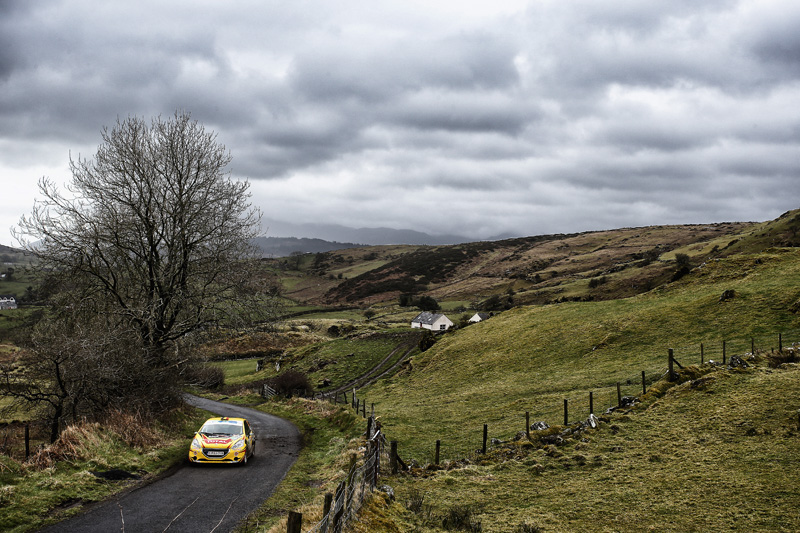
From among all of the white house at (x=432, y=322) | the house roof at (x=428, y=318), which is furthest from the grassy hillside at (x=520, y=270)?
the house roof at (x=428, y=318)

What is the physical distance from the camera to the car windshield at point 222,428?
20.3 m

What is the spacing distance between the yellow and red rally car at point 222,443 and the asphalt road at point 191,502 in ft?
1.21

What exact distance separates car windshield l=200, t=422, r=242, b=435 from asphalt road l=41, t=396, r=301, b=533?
140 cm

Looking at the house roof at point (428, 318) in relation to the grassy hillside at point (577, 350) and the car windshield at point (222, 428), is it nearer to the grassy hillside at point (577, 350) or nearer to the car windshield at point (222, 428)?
the grassy hillside at point (577, 350)

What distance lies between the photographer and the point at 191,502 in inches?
559

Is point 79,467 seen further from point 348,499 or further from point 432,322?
point 432,322

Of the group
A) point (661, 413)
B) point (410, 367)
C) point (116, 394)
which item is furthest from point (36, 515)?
point (410, 367)

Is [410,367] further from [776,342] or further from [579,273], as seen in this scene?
[579,273]

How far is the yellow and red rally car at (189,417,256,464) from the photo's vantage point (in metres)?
19.1

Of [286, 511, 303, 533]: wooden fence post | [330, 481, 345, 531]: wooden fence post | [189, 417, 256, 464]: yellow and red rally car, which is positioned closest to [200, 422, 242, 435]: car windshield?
[189, 417, 256, 464]: yellow and red rally car

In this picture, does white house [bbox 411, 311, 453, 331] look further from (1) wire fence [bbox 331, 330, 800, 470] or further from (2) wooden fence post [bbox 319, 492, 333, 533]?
(2) wooden fence post [bbox 319, 492, 333, 533]

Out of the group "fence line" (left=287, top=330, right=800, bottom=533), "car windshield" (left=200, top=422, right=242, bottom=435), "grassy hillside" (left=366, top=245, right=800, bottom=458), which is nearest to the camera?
"fence line" (left=287, top=330, right=800, bottom=533)

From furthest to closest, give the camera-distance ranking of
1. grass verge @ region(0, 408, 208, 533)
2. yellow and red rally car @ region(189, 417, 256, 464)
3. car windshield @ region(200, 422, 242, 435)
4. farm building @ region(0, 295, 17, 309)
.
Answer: farm building @ region(0, 295, 17, 309) → car windshield @ region(200, 422, 242, 435) → yellow and red rally car @ region(189, 417, 256, 464) → grass verge @ region(0, 408, 208, 533)

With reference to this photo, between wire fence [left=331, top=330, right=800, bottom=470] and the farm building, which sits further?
the farm building
